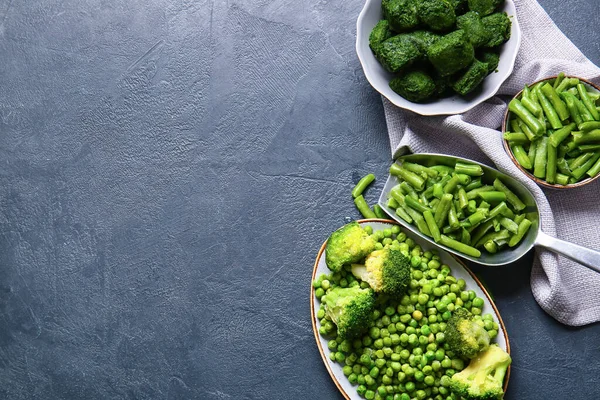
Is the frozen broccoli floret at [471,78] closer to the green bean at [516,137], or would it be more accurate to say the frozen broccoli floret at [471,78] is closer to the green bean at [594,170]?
the green bean at [516,137]

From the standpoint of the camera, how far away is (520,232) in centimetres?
394

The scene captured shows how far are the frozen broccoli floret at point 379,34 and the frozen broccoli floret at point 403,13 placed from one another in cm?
9

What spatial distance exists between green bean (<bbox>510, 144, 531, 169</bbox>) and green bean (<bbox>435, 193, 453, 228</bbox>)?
0.48 m

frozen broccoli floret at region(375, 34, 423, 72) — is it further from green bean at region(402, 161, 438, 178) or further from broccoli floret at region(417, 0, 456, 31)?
green bean at region(402, 161, 438, 178)

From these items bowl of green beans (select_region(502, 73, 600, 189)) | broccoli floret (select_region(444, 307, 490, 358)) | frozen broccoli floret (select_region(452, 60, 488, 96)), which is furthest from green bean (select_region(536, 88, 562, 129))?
broccoli floret (select_region(444, 307, 490, 358))

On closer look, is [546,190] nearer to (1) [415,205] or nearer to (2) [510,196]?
(2) [510,196]

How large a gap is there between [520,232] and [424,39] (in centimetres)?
128

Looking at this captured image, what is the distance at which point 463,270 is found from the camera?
4082mm

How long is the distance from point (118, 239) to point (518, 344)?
8.92ft

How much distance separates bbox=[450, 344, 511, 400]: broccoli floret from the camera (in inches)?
149

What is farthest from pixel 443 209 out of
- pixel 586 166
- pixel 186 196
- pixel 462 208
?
pixel 186 196

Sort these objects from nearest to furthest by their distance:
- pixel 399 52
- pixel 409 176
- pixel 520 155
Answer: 1. pixel 399 52
2. pixel 520 155
3. pixel 409 176

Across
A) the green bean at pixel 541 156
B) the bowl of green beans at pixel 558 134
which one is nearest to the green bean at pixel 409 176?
the bowl of green beans at pixel 558 134

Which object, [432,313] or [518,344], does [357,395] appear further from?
[518,344]
